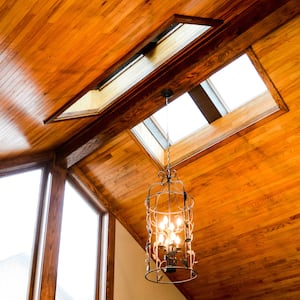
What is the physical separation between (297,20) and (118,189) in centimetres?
294

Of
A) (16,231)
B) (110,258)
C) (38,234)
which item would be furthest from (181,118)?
(16,231)

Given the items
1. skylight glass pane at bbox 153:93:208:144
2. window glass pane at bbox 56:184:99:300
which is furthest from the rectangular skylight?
window glass pane at bbox 56:184:99:300

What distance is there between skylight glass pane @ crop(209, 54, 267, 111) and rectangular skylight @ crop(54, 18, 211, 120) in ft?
2.54

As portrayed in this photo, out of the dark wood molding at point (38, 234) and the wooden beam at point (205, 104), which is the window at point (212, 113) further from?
the dark wood molding at point (38, 234)

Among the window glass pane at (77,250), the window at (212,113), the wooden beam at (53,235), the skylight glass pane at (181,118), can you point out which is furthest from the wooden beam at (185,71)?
the window glass pane at (77,250)

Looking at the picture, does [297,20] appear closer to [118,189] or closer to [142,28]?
[142,28]

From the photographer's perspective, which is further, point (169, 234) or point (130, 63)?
point (130, 63)

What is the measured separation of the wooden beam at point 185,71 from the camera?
140 inches

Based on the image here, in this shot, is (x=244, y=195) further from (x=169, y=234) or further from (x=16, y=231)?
(x=16, y=231)

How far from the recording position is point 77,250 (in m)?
5.38

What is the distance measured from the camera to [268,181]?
469 cm

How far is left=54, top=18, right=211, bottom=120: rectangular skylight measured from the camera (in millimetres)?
3969

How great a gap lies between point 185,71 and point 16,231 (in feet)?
7.97

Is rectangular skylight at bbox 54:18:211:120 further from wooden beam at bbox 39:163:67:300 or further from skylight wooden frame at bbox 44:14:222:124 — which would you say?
wooden beam at bbox 39:163:67:300
